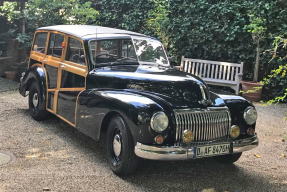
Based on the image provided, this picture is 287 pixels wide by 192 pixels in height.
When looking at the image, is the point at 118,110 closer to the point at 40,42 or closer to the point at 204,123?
the point at 204,123

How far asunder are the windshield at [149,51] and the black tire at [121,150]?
4.50 ft

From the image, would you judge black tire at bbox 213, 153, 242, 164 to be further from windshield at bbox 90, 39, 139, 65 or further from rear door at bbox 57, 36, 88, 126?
rear door at bbox 57, 36, 88, 126

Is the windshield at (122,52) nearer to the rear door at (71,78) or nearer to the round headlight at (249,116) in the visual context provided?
the rear door at (71,78)

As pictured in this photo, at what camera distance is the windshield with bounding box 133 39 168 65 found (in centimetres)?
545

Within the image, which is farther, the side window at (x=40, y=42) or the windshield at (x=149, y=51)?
the side window at (x=40, y=42)

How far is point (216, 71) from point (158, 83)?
547 cm

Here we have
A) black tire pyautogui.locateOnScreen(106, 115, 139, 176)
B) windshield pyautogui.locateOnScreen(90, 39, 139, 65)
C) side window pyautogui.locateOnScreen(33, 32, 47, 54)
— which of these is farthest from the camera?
side window pyautogui.locateOnScreen(33, 32, 47, 54)

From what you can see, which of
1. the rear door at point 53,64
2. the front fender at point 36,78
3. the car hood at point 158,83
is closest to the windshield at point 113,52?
the car hood at point 158,83

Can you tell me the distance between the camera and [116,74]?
4.93 m

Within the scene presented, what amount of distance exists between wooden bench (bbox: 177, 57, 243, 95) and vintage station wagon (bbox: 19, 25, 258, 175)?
3.98 meters

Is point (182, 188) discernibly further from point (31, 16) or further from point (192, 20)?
point (31, 16)

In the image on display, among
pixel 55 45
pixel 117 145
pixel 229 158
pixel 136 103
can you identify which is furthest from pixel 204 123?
pixel 55 45

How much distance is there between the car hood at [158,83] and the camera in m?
4.35

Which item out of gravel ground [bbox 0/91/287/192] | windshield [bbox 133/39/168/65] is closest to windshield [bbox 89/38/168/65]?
windshield [bbox 133/39/168/65]
